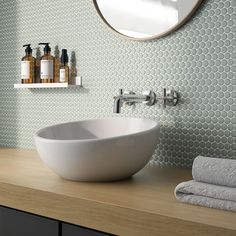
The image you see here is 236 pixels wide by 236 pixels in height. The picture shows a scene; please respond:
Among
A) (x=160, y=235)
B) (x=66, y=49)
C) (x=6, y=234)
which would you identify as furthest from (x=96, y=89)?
(x=160, y=235)

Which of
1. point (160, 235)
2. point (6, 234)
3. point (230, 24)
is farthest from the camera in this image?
point (230, 24)

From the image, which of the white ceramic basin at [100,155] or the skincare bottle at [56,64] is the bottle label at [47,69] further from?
the white ceramic basin at [100,155]

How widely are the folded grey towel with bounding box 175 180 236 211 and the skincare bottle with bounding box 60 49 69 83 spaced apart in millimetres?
1006

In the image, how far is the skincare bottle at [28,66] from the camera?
2027 millimetres

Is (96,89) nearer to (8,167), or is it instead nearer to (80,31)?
(80,31)

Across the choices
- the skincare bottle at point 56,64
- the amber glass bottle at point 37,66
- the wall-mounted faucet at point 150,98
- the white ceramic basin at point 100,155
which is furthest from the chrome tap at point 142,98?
the amber glass bottle at point 37,66

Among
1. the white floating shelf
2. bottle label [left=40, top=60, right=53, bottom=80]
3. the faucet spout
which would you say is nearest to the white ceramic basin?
the faucet spout

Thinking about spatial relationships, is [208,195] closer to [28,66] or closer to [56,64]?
[56,64]

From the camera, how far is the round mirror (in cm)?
153

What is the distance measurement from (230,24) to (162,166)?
62 cm

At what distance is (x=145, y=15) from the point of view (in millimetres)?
1649

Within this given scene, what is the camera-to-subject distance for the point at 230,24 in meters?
1.43

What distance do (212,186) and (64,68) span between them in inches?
43.3

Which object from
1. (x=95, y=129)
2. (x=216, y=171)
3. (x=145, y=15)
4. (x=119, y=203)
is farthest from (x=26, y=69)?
(x=216, y=171)
